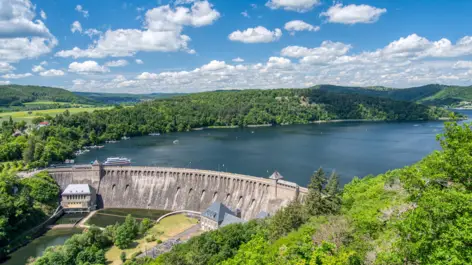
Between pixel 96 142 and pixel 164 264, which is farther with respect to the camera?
pixel 96 142

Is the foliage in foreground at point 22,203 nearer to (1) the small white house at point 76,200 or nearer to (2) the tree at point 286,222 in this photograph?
(1) the small white house at point 76,200

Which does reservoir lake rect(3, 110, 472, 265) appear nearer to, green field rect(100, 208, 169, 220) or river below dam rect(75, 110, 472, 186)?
river below dam rect(75, 110, 472, 186)

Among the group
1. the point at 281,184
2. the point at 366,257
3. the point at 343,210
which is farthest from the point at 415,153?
the point at 366,257

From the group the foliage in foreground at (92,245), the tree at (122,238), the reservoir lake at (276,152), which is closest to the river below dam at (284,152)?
the reservoir lake at (276,152)

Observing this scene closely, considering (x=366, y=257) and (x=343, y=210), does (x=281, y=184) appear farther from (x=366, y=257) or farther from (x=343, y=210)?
(x=366, y=257)

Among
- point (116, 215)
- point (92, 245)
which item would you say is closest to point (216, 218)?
point (92, 245)
